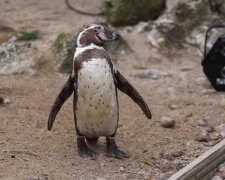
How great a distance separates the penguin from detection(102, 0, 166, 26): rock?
3.25 meters

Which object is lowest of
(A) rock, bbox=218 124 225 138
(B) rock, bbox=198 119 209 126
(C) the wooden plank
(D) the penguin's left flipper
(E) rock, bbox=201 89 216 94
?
(E) rock, bbox=201 89 216 94

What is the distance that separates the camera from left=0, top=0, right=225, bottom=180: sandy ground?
4.38m

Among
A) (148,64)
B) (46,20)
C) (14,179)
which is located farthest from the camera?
(46,20)

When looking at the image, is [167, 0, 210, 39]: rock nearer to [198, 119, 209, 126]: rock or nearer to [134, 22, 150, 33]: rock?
[134, 22, 150, 33]: rock

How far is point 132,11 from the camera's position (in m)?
7.77

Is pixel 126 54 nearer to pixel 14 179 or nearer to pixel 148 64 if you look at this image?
pixel 148 64

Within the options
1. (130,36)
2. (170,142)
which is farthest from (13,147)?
(130,36)

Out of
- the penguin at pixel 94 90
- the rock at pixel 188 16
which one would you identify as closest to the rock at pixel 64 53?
the rock at pixel 188 16

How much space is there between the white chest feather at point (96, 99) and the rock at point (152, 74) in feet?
6.40

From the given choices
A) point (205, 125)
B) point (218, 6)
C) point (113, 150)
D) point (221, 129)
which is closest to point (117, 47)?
point (218, 6)

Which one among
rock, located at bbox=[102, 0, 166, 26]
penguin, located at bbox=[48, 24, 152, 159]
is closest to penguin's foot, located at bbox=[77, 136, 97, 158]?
penguin, located at bbox=[48, 24, 152, 159]

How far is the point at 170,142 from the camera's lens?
4.99 metres

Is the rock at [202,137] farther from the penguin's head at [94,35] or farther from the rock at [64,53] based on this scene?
the rock at [64,53]

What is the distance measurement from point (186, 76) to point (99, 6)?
2.46 metres
